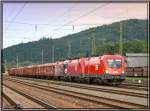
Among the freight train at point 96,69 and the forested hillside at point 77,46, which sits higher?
the forested hillside at point 77,46

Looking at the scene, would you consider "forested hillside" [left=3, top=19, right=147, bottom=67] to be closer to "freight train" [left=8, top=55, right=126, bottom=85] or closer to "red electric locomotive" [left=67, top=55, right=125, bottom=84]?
"freight train" [left=8, top=55, right=126, bottom=85]

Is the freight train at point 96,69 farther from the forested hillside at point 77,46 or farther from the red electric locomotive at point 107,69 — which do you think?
the forested hillside at point 77,46

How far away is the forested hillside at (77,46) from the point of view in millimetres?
109481

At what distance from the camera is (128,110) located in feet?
53.4

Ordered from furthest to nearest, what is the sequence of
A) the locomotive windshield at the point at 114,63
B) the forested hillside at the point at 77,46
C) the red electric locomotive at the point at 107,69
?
the forested hillside at the point at 77,46 < the locomotive windshield at the point at 114,63 < the red electric locomotive at the point at 107,69

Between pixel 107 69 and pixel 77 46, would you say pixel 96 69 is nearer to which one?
pixel 107 69

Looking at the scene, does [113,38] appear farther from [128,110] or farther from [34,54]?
[128,110]

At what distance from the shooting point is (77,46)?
536ft

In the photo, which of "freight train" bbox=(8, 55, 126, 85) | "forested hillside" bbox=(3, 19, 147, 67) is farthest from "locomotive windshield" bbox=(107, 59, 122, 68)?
"forested hillside" bbox=(3, 19, 147, 67)

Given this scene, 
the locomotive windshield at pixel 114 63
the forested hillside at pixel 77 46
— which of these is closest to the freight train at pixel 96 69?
the locomotive windshield at pixel 114 63

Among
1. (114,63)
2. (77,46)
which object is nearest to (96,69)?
(114,63)

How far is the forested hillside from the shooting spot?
4310 inches

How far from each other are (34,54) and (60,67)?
72.6 metres

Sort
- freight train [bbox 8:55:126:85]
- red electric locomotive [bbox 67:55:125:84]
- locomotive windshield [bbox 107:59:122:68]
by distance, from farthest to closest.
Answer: locomotive windshield [bbox 107:59:122:68] → freight train [bbox 8:55:126:85] → red electric locomotive [bbox 67:55:125:84]
